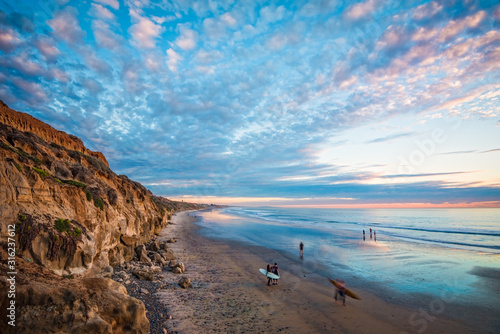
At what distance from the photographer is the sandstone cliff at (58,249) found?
18.8 ft

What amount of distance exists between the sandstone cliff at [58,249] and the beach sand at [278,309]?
4.09 meters

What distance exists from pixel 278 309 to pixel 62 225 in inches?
456

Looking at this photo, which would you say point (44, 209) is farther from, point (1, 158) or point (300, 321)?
point (300, 321)

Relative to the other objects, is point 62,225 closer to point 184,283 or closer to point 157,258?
point 184,283

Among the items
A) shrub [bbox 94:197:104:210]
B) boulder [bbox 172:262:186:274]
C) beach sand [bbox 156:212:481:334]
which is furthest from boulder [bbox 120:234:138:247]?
beach sand [bbox 156:212:481:334]

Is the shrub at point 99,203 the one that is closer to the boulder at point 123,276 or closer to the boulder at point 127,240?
the boulder at point 127,240

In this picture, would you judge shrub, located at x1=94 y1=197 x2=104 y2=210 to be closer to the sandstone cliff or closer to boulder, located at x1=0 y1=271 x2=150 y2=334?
the sandstone cliff

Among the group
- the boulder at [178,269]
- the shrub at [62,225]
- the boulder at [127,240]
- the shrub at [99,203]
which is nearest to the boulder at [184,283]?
the boulder at [178,269]

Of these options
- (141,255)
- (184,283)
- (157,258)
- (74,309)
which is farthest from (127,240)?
(74,309)

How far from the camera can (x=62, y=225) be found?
393 inches

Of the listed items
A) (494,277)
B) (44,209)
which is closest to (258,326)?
(44,209)

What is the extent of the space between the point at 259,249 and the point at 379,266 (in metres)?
13.8

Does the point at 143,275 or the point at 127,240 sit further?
the point at 127,240

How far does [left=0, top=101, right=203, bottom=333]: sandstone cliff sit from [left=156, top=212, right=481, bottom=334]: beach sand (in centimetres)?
409
